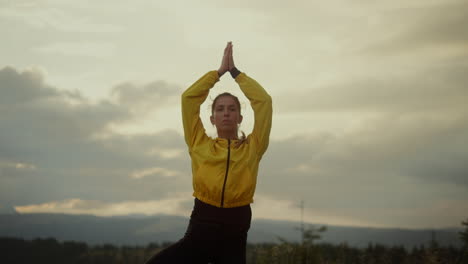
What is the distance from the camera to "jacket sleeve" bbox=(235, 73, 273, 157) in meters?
5.11

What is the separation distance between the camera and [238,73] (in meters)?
5.30

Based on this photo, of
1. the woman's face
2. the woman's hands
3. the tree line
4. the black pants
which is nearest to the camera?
the black pants

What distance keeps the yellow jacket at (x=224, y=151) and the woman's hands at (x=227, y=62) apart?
11cm

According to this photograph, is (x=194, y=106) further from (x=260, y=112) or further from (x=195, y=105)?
(x=260, y=112)

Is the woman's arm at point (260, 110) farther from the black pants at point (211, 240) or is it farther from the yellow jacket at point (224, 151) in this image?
the black pants at point (211, 240)

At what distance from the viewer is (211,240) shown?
184 inches

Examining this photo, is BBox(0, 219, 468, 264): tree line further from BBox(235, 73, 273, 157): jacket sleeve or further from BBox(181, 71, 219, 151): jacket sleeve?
BBox(181, 71, 219, 151): jacket sleeve

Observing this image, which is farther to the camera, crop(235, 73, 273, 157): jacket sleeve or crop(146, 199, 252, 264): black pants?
crop(235, 73, 273, 157): jacket sleeve

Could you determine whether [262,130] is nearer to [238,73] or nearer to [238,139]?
[238,139]

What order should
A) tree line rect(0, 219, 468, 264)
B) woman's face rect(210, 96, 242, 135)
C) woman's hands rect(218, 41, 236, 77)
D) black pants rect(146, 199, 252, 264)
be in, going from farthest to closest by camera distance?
tree line rect(0, 219, 468, 264)
woman's hands rect(218, 41, 236, 77)
woman's face rect(210, 96, 242, 135)
black pants rect(146, 199, 252, 264)

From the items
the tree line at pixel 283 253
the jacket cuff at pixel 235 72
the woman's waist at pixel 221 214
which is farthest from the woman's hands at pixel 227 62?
the tree line at pixel 283 253

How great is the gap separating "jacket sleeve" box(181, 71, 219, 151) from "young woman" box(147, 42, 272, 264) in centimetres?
1

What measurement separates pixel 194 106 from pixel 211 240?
1448mm

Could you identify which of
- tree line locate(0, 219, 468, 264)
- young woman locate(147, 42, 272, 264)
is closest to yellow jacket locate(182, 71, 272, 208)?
young woman locate(147, 42, 272, 264)
